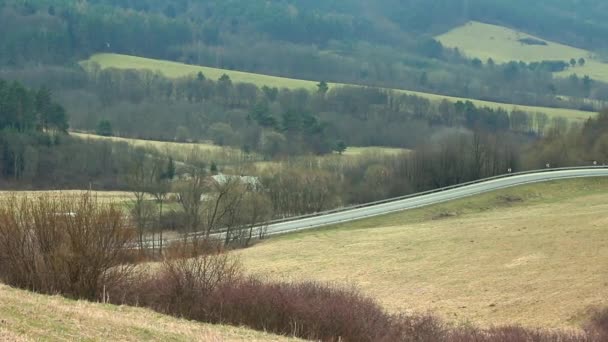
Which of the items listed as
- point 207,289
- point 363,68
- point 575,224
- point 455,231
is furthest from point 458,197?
point 363,68

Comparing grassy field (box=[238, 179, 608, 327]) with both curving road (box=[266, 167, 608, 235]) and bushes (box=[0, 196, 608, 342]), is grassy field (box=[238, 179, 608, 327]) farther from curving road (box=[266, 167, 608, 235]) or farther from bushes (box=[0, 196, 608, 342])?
bushes (box=[0, 196, 608, 342])

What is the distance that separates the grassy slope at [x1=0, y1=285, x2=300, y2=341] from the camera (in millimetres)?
17406

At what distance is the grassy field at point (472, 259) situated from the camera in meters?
33.6

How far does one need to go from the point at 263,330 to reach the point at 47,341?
9821 mm

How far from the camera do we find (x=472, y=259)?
43156 mm

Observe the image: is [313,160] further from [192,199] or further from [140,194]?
[192,199]

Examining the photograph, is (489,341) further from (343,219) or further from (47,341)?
(343,219)

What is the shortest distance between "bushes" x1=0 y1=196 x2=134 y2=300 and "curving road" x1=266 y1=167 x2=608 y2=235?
34.8 m

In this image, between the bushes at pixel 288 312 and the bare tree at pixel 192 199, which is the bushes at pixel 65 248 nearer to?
the bushes at pixel 288 312

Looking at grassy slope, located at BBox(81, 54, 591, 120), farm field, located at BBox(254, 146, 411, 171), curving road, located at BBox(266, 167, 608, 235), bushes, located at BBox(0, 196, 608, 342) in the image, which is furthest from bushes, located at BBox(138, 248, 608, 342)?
grassy slope, located at BBox(81, 54, 591, 120)

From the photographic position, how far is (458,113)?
150 meters

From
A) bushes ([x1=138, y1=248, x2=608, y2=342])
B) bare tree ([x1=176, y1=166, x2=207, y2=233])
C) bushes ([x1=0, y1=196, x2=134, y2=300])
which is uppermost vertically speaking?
bushes ([x1=0, y1=196, x2=134, y2=300])

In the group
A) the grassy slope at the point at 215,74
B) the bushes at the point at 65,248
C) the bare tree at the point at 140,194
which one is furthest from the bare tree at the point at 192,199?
the grassy slope at the point at 215,74

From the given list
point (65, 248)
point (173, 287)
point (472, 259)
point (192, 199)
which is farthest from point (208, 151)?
point (65, 248)
